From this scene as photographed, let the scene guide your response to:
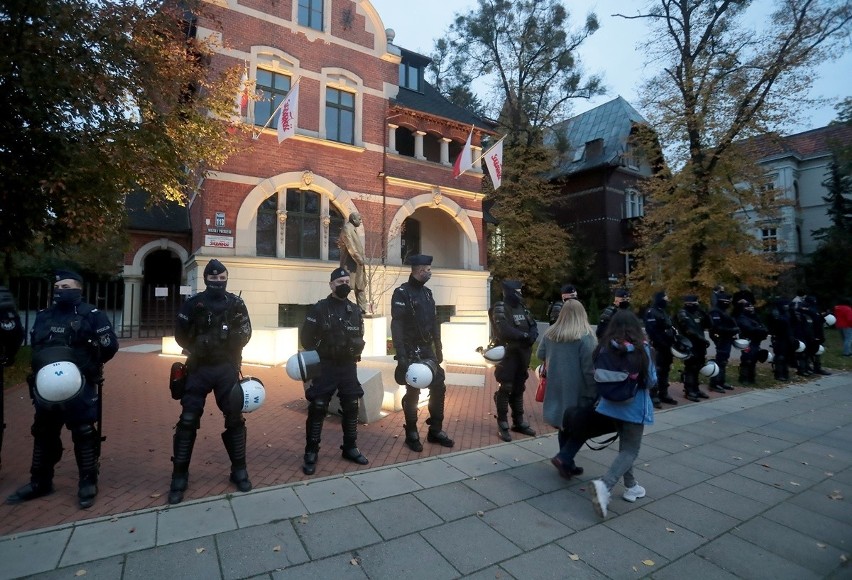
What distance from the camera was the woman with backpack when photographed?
371cm

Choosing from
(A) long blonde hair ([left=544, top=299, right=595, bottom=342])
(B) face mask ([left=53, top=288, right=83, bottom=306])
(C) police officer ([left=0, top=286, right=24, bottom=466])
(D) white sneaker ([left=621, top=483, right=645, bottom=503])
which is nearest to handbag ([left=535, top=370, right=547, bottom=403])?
(A) long blonde hair ([left=544, top=299, right=595, bottom=342])

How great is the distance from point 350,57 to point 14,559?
1718 cm

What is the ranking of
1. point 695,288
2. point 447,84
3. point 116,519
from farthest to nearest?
1. point 447,84
2. point 695,288
3. point 116,519

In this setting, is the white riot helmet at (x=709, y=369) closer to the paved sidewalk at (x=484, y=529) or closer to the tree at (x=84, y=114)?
the paved sidewalk at (x=484, y=529)

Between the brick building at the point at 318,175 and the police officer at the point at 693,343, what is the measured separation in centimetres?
840

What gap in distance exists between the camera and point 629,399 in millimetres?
3701

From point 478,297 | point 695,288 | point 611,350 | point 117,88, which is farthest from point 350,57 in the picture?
point 611,350

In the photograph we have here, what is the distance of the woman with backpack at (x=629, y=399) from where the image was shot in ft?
12.2

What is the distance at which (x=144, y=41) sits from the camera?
23.4ft

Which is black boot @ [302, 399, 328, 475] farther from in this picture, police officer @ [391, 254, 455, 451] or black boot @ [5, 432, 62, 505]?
black boot @ [5, 432, 62, 505]

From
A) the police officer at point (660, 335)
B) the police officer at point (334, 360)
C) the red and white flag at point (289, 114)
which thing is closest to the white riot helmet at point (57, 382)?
the police officer at point (334, 360)

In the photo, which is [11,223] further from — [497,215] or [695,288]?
[497,215]

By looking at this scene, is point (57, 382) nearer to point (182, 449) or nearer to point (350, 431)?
point (182, 449)

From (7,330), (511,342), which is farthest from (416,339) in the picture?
(7,330)
